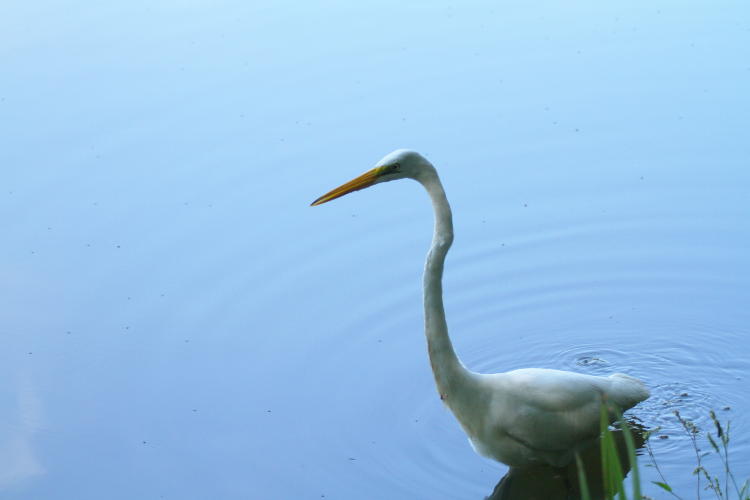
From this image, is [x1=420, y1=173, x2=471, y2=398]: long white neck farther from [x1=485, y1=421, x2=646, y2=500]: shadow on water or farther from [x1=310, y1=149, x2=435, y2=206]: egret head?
[x1=485, y1=421, x2=646, y2=500]: shadow on water

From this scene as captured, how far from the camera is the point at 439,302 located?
12.4 ft

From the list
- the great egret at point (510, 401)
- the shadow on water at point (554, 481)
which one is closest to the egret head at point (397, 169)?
the great egret at point (510, 401)

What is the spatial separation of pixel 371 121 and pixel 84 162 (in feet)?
6.02

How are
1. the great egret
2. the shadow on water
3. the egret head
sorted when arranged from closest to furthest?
1. the egret head
2. the great egret
3. the shadow on water

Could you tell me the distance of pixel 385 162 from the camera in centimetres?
371

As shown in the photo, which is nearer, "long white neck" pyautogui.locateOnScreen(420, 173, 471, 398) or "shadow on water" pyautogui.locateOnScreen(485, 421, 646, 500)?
"long white neck" pyautogui.locateOnScreen(420, 173, 471, 398)

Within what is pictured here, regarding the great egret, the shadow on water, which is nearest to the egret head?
the great egret

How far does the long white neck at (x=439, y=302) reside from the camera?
3.71 meters

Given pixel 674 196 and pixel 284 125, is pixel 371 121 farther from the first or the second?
pixel 674 196

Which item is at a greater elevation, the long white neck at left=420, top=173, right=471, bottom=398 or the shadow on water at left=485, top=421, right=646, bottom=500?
the long white neck at left=420, top=173, right=471, bottom=398

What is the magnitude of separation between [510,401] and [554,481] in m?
0.47

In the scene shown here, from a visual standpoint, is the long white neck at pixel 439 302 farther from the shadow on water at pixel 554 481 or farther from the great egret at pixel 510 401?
the shadow on water at pixel 554 481

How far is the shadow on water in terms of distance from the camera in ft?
13.4

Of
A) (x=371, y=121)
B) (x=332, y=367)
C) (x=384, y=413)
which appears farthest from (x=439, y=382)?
(x=371, y=121)
